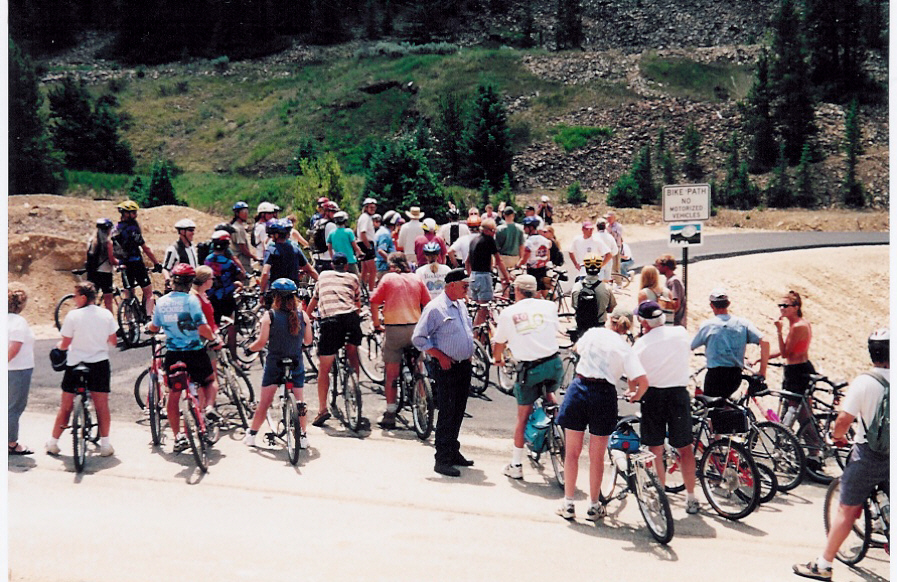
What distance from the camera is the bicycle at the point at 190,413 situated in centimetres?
911

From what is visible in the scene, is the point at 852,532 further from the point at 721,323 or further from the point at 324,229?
the point at 324,229

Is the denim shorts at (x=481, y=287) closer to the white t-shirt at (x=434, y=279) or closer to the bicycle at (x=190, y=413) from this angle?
the white t-shirt at (x=434, y=279)

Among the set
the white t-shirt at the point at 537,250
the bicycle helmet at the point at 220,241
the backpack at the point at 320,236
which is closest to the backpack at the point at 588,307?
the white t-shirt at the point at 537,250

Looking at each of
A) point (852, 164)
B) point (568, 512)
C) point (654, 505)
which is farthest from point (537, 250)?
point (852, 164)

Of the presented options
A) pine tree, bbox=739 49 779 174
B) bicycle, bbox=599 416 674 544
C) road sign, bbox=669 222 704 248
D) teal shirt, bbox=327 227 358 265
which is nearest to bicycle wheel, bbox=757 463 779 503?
bicycle, bbox=599 416 674 544

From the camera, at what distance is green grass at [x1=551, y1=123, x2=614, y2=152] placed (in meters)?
67.3

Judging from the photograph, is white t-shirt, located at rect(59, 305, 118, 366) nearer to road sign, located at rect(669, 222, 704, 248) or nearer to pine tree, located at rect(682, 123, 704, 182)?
road sign, located at rect(669, 222, 704, 248)

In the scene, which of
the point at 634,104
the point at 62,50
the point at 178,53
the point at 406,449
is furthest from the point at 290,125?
the point at 406,449

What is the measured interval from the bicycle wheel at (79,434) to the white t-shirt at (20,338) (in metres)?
0.72

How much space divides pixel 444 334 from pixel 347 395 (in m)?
2.05

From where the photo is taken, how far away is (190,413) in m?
9.16

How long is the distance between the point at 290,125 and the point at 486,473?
69226 millimetres

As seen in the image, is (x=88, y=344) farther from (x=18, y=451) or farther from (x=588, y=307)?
(x=588, y=307)

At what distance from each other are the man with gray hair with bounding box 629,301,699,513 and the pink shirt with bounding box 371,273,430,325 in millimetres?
2977
